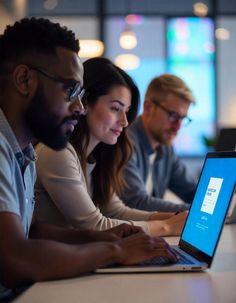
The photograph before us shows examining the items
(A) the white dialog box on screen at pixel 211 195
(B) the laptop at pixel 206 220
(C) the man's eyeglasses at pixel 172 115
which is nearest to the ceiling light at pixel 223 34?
(C) the man's eyeglasses at pixel 172 115

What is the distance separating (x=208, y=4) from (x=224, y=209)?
6.33 metres

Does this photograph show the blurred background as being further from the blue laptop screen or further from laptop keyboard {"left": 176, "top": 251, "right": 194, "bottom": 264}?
laptop keyboard {"left": 176, "top": 251, "right": 194, "bottom": 264}

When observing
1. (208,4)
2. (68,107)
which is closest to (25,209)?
(68,107)

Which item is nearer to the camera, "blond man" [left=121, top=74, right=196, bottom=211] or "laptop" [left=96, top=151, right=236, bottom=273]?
"laptop" [left=96, top=151, right=236, bottom=273]

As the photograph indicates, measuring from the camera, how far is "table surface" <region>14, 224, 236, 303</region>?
927mm

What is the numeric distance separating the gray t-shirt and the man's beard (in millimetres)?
62

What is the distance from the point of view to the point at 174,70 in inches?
278

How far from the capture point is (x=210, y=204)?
126 cm

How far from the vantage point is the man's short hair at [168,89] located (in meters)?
2.85

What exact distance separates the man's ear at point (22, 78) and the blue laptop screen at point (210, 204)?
0.54m

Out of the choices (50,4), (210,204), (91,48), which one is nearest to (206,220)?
(210,204)

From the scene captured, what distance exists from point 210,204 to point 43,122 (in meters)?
0.48

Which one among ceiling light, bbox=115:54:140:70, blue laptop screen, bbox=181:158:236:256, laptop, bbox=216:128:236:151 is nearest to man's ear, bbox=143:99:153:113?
laptop, bbox=216:128:236:151

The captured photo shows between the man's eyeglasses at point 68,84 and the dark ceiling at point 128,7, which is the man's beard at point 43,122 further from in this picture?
the dark ceiling at point 128,7
